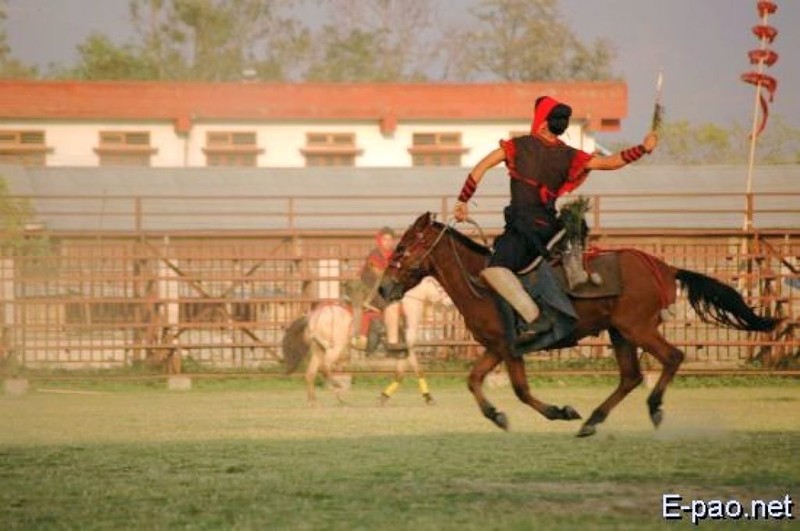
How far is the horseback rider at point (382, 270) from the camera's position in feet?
69.5

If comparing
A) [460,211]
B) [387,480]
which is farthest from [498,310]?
[387,480]

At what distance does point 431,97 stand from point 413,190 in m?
14.7

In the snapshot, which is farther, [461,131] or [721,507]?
[461,131]

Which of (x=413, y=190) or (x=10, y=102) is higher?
(x=10, y=102)

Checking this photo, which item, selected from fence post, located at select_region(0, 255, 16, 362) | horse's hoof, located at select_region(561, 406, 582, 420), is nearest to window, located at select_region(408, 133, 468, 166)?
fence post, located at select_region(0, 255, 16, 362)

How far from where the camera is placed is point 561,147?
43.0 ft

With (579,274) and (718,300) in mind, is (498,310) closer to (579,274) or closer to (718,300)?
(579,274)

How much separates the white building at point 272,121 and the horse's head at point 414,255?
3829 centimetres

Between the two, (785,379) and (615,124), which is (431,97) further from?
(785,379)

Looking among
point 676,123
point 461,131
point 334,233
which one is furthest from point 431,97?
point 334,233

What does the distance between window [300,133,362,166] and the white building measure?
0.03 metres

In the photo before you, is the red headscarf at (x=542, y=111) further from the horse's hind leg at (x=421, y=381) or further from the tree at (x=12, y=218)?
the tree at (x=12, y=218)

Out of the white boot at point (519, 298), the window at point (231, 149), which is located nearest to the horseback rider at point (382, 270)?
the white boot at point (519, 298)

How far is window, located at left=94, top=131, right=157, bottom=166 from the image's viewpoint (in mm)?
52219
